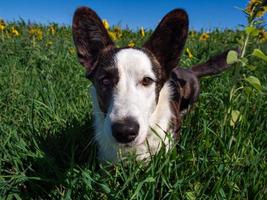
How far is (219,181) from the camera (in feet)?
9.17

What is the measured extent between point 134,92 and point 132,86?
6cm

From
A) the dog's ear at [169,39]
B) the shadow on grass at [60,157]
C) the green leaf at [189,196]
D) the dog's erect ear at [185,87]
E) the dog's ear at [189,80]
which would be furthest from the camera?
the dog's erect ear at [185,87]

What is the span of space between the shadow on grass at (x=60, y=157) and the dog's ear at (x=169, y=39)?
2.80 ft

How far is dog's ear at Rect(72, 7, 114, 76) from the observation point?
11.5 ft

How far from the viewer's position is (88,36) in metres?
3.65

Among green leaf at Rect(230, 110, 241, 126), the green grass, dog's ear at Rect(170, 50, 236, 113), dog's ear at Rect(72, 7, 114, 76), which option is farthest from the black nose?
dog's ear at Rect(170, 50, 236, 113)

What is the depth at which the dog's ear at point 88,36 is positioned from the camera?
3.52 m

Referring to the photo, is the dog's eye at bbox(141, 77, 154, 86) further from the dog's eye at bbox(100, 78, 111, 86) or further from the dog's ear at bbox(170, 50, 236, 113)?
the dog's ear at bbox(170, 50, 236, 113)

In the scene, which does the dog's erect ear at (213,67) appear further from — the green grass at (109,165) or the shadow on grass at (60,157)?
the shadow on grass at (60,157)

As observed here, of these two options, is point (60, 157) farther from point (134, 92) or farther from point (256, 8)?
point (256, 8)

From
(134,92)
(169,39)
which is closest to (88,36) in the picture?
(169,39)

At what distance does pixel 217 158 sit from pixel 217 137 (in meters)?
0.25

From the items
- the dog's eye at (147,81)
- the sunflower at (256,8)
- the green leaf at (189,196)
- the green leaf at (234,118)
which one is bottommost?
the green leaf at (189,196)

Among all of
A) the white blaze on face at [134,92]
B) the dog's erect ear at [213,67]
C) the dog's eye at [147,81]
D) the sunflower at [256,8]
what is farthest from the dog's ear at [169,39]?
the dog's erect ear at [213,67]
